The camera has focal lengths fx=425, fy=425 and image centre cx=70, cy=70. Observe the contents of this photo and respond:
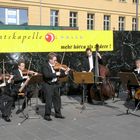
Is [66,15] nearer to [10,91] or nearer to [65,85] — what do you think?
[65,85]

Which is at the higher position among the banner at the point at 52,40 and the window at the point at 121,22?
the window at the point at 121,22

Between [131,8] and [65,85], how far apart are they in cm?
3983

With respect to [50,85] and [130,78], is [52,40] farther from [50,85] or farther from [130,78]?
[130,78]

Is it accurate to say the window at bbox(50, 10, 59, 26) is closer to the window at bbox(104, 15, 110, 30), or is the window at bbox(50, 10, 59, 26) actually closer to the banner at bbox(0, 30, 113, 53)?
the window at bbox(104, 15, 110, 30)

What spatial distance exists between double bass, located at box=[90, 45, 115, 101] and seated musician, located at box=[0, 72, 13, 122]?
8.70 feet

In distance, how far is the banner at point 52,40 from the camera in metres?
12.3

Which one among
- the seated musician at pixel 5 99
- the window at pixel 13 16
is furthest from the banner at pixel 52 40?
the window at pixel 13 16

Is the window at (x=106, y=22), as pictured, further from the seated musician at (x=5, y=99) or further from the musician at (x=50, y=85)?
the seated musician at (x=5, y=99)

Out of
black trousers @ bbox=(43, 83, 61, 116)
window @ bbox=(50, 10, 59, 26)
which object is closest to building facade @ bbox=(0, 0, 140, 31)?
window @ bbox=(50, 10, 59, 26)

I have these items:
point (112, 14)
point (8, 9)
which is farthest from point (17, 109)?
point (112, 14)


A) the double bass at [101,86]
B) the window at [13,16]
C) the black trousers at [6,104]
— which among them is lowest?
the black trousers at [6,104]

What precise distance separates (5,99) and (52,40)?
11.9 feet

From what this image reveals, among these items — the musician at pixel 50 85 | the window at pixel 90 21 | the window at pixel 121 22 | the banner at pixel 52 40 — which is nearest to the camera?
the musician at pixel 50 85

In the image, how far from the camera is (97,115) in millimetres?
10414
